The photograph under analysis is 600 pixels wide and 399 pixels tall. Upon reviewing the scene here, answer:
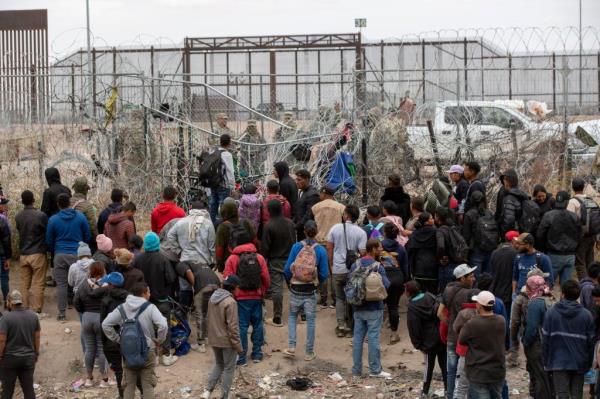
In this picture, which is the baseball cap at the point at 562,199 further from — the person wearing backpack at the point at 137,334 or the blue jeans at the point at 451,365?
the person wearing backpack at the point at 137,334

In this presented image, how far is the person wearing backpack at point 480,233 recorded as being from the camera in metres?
12.0

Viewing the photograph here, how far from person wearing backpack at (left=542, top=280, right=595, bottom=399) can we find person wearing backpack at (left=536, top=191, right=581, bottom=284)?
255cm

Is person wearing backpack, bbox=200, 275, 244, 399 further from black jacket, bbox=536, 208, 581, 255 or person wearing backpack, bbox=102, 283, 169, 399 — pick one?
black jacket, bbox=536, 208, 581, 255

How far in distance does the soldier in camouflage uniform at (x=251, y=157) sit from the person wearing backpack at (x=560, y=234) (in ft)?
14.9

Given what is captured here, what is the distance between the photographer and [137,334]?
980cm

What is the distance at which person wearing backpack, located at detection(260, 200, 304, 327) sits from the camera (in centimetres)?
1195

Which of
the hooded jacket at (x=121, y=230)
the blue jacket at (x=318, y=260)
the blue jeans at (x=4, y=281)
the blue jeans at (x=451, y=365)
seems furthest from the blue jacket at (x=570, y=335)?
the blue jeans at (x=4, y=281)

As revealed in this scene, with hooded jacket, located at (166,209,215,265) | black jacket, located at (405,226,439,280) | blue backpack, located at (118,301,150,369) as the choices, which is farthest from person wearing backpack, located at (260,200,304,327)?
blue backpack, located at (118,301,150,369)

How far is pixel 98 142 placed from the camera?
15.2 meters

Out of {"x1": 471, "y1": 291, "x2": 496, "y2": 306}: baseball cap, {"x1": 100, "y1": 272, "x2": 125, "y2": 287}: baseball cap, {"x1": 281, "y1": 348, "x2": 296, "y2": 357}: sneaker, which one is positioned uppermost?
{"x1": 100, "y1": 272, "x2": 125, "y2": 287}: baseball cap

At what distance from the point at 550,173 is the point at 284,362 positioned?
5.36m

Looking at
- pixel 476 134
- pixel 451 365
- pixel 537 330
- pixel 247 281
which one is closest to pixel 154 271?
pixel 247 281

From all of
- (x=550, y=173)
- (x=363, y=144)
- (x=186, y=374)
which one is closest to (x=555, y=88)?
(x=550, y=173)

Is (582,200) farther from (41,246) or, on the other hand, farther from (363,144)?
(41,246)
